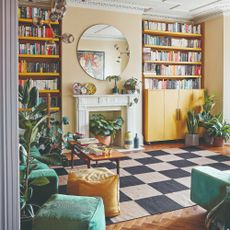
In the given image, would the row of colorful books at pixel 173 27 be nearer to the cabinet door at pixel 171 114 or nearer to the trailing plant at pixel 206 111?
the cabinet door at pixel 171 114

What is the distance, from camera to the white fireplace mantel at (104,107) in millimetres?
5645

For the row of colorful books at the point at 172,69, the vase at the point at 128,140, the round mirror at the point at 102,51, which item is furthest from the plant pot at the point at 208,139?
the round mirror at the point at 102,51

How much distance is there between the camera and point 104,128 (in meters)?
5.59

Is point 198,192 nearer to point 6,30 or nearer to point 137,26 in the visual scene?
point 6,30

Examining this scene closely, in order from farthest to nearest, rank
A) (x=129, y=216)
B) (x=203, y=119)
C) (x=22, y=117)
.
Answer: (x=203, y=119)
(x=129, y=216)
(x=22, y=117)

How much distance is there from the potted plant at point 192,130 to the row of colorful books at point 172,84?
74 cm

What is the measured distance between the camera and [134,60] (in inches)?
241

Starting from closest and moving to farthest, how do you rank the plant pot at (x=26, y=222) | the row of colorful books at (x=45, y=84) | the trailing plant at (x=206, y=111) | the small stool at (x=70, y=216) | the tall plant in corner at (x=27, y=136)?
the small stool at (x=70, y=216) < the tall plant in corner at (x=27, y=136) < the plant pot at (x=26, y=222) < the row of colorful books at (x=45, y=84) < the trailing plant at (x=206, y=111)

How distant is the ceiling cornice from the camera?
5600mm

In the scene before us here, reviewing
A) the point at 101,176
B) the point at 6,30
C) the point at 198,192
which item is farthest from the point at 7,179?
the point at 198,192

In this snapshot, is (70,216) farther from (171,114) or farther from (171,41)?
(171,41)

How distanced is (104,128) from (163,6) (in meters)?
2.73

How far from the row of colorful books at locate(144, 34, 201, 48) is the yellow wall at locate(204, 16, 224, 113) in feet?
0.87

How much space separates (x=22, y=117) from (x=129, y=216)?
4.63 ft
